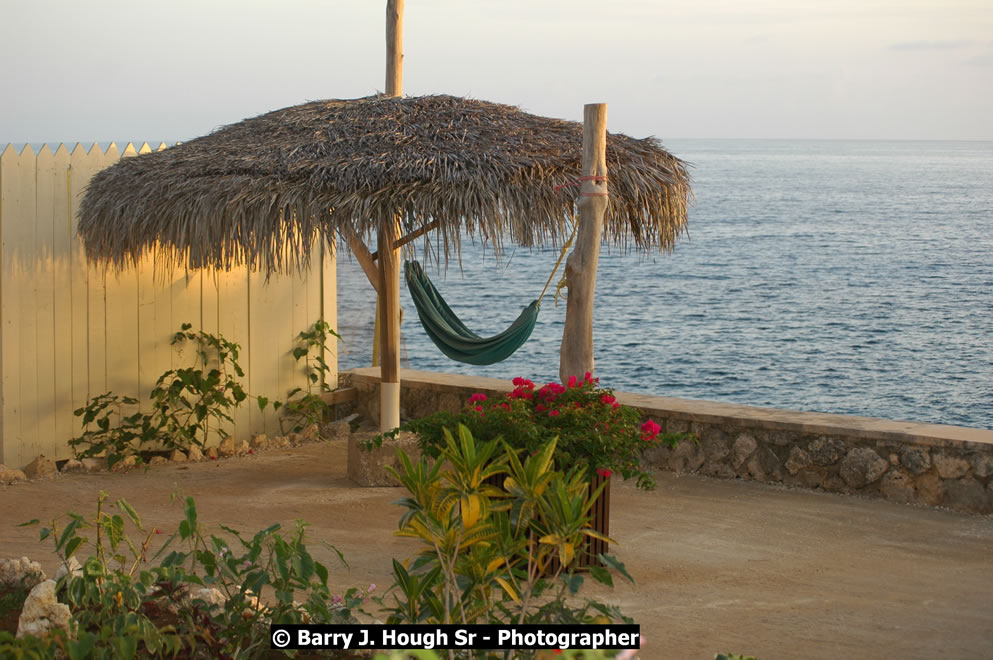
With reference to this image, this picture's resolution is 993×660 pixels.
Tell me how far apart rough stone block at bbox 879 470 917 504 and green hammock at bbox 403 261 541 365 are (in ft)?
6.62

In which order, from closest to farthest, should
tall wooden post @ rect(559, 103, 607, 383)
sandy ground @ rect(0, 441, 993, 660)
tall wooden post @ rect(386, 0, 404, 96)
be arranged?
sandy ground @ rect(0, 441, 993, 660)
tall wooden post @ rect(559, 103, 607, 383)
tall wooden post @ rect(386, 0, 404, 96)

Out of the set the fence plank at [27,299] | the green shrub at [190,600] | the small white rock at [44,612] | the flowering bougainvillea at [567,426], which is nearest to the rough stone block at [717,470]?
the flowering bougainvillea at [567,426]

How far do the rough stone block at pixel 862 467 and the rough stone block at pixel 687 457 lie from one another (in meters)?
0.78

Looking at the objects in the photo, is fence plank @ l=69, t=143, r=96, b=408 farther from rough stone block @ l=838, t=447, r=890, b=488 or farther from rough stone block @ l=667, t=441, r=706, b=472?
rough stone block @ l=838, t=447, r=890, b=488

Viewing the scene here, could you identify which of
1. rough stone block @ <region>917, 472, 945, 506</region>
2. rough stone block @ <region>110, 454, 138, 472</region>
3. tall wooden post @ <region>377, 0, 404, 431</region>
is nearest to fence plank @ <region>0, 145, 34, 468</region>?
rough stone block @ <region>110, 454, 138, 472</region>

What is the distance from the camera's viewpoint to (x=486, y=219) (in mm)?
4988

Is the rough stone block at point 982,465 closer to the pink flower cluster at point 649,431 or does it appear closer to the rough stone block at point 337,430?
the pink flower cluster at point 649,431

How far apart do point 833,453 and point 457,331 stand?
7.70 feet

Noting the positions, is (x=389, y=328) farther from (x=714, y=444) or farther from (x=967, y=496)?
(x=967, y=496)

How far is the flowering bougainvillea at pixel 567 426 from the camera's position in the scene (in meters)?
3.84

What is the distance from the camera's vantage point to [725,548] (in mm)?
4410

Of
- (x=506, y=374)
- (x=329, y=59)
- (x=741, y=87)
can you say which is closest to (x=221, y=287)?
(x=329, y=59)

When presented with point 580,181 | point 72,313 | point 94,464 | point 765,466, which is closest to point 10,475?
point 94,464

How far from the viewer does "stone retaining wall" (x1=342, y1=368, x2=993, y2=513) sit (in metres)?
4.94
